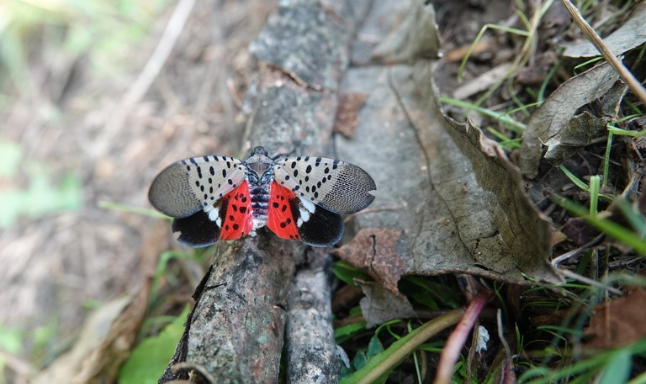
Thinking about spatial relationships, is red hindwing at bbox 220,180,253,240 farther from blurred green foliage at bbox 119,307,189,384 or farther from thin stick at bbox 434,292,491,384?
thin stick at bbox 434,292,491,384

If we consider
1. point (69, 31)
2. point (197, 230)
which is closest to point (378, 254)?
point (197, 230)

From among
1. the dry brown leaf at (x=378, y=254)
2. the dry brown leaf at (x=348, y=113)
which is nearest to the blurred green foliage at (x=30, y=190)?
the dry brown leaf at (x=348, y=113)

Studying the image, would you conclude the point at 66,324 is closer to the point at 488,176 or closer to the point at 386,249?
the point at 386,249

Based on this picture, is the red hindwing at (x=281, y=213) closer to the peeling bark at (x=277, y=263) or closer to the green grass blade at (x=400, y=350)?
the peeling bark at (x=277, y=263)

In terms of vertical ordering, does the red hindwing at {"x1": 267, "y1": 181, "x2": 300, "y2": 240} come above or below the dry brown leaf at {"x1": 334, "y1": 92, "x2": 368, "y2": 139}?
below

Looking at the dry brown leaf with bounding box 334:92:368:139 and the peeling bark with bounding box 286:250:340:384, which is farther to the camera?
Result: the dry brown leaf with bounding box 334:92:368:139

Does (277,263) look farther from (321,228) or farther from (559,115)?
(559,115)

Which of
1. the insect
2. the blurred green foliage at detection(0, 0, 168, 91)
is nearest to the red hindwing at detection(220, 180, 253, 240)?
the insect
